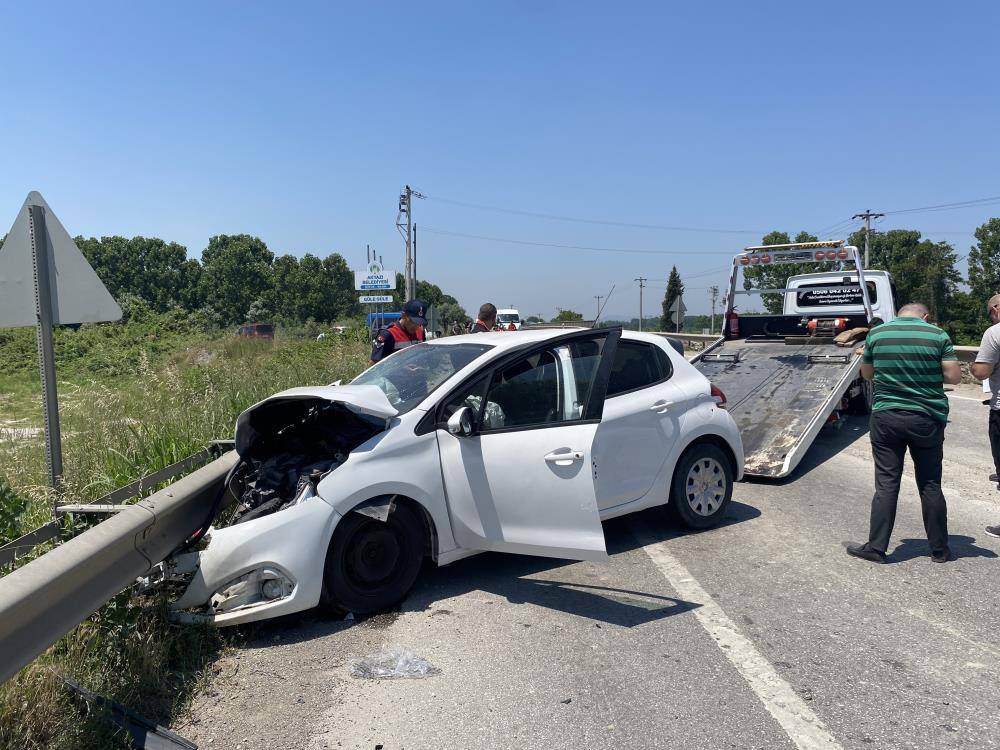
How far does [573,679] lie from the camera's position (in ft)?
11.9

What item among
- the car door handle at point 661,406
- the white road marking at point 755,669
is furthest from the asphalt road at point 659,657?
the car door handle at point 661,406

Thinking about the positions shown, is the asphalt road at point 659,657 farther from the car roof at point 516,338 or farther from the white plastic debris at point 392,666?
the car roof at point 516,338

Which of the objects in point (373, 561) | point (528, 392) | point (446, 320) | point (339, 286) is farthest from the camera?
point (339, 286)

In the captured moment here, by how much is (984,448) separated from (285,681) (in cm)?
994

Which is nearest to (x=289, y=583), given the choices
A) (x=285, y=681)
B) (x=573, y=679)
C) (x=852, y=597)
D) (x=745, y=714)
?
(x=285, y=681)

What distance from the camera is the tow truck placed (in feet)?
27.3

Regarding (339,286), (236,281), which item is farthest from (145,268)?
(339,286)

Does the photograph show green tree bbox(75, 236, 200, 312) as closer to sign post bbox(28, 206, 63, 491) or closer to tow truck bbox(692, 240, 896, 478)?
tow truck bbox(692, 240, 896, 478)

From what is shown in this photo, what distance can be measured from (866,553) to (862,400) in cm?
694

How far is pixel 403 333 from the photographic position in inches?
338

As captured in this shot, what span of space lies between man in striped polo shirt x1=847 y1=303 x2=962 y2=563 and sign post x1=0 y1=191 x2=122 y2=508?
17.3 ft

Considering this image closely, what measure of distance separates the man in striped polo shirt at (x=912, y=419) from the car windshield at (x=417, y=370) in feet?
9.56

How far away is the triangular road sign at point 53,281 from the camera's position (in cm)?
451

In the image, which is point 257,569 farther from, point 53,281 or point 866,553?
point 866,553
